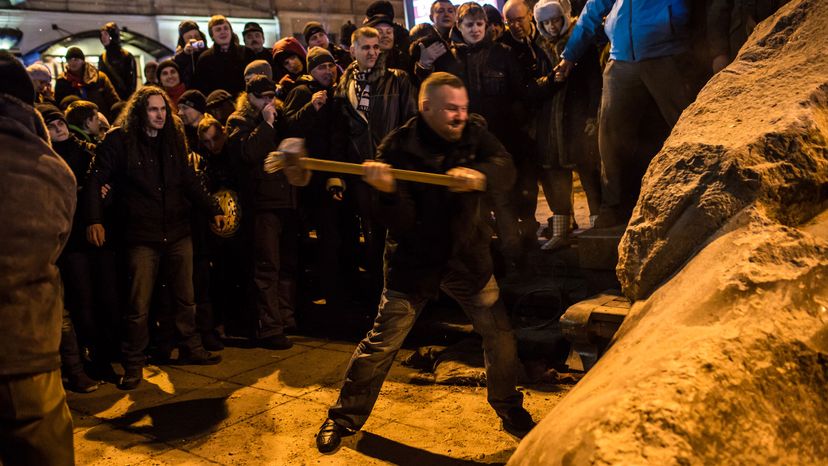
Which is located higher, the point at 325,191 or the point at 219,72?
the point at 219,72

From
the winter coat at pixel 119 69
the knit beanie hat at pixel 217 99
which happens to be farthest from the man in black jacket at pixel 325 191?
the winter coat at pixel 119 69

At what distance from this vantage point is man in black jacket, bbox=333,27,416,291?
6.07 m

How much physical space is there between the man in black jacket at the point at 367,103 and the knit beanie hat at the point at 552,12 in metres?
1.14

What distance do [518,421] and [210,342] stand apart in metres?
3.08

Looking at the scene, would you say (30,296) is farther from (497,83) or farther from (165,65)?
(165,65)

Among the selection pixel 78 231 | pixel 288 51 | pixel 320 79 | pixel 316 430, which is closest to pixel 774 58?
pixel 316 430

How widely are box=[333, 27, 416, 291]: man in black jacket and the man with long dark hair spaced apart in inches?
48.2

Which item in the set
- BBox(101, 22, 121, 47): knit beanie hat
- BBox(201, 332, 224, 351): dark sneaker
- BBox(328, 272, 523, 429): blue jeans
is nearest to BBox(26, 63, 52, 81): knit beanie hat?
BBox(101, 22, 121, 47): knit beanie hat

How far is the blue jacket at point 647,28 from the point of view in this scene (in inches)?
196

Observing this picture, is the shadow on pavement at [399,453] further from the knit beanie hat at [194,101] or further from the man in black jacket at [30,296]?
the knit beanie hat at [194,101]

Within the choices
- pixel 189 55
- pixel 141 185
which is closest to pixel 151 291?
pixel 141 185

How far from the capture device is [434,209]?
404 cm

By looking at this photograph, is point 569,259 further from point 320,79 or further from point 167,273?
point 167,273

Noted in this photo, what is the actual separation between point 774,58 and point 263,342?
14.2 ft
